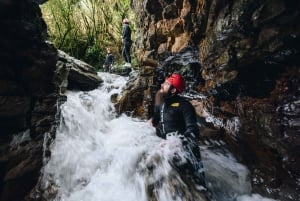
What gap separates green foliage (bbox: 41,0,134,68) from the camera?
44.0 feet

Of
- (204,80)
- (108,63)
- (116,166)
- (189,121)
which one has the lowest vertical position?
(116,166)

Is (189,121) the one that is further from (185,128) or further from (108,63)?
(108,63)

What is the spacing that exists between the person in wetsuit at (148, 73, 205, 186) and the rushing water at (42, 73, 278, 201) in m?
0.17

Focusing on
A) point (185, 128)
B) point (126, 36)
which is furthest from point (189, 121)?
point (126, 36)

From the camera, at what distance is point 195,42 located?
667 centimetres

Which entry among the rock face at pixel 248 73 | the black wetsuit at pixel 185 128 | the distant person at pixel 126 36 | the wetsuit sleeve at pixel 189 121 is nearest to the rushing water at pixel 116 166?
the black wetsuit at pixel 185 128

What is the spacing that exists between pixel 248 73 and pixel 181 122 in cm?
198

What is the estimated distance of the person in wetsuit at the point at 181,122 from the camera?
154 inches

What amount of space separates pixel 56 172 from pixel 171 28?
4.61m

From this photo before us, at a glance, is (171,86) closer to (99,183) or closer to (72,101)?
(99,183)

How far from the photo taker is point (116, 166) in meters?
4.69

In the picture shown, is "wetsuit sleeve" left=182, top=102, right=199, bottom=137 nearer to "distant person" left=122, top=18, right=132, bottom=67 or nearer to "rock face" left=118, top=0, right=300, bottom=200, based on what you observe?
"rock face" left=118, top=0, right=300, bottom=200

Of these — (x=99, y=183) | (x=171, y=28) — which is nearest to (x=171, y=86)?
(x=99, y=183)

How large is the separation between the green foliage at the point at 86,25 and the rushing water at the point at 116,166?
301 inches
